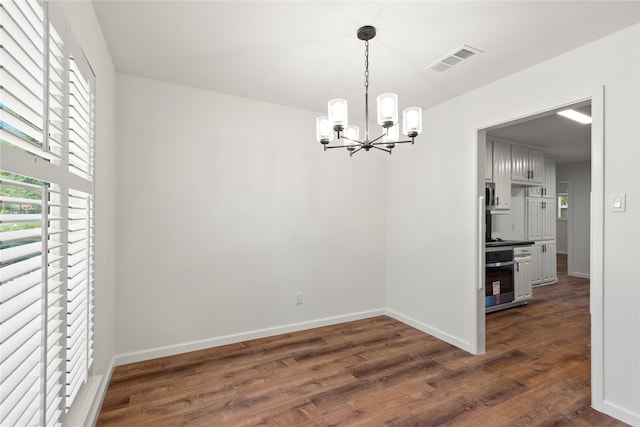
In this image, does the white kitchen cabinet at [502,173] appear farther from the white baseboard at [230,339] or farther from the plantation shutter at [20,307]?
the plantation shutter at [20,307]

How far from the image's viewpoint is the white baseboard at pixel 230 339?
2.95 meters

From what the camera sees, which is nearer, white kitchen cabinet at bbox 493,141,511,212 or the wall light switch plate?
the wall light switch plate

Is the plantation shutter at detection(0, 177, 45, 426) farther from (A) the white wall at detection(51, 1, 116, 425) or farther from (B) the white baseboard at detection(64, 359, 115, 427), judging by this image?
(A) the white wall at detection(51, 1, 116, 425)

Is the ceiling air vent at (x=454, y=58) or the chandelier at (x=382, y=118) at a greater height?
the ceiling air vent at (x=454, y=58)

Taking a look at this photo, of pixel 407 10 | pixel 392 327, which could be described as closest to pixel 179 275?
pixel 392 327

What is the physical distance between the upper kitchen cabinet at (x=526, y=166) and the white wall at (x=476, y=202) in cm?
277

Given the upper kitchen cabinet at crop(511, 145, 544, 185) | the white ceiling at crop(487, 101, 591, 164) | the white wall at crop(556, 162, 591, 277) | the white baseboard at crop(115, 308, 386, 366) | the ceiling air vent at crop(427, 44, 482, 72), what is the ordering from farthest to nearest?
the white wall at crop(556, 162, 591, 277), the upper kitchen cabinet at crop(511, 145, 544, 185), the white ceiling at crop(487, 101, 591, 164), the white baseboard at crop(115, 308, 386, 366), the ceiling air vent at crop(427, 44, 482, 72)

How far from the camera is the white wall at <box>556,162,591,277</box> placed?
7102mm

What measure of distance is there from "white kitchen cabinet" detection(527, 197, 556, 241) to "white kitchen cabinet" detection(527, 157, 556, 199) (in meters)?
0.10

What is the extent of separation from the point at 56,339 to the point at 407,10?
8.26 ft

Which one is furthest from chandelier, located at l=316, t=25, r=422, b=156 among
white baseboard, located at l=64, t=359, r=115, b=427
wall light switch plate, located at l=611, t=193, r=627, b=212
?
white baseboard, located at l=64, t=359, r=115, b=427

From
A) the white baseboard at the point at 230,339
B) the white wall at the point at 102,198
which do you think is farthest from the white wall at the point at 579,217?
the white wall at the point at 102,198

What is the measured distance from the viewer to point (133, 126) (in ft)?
9.70

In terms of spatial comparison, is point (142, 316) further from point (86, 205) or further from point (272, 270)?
point (86, 205)
